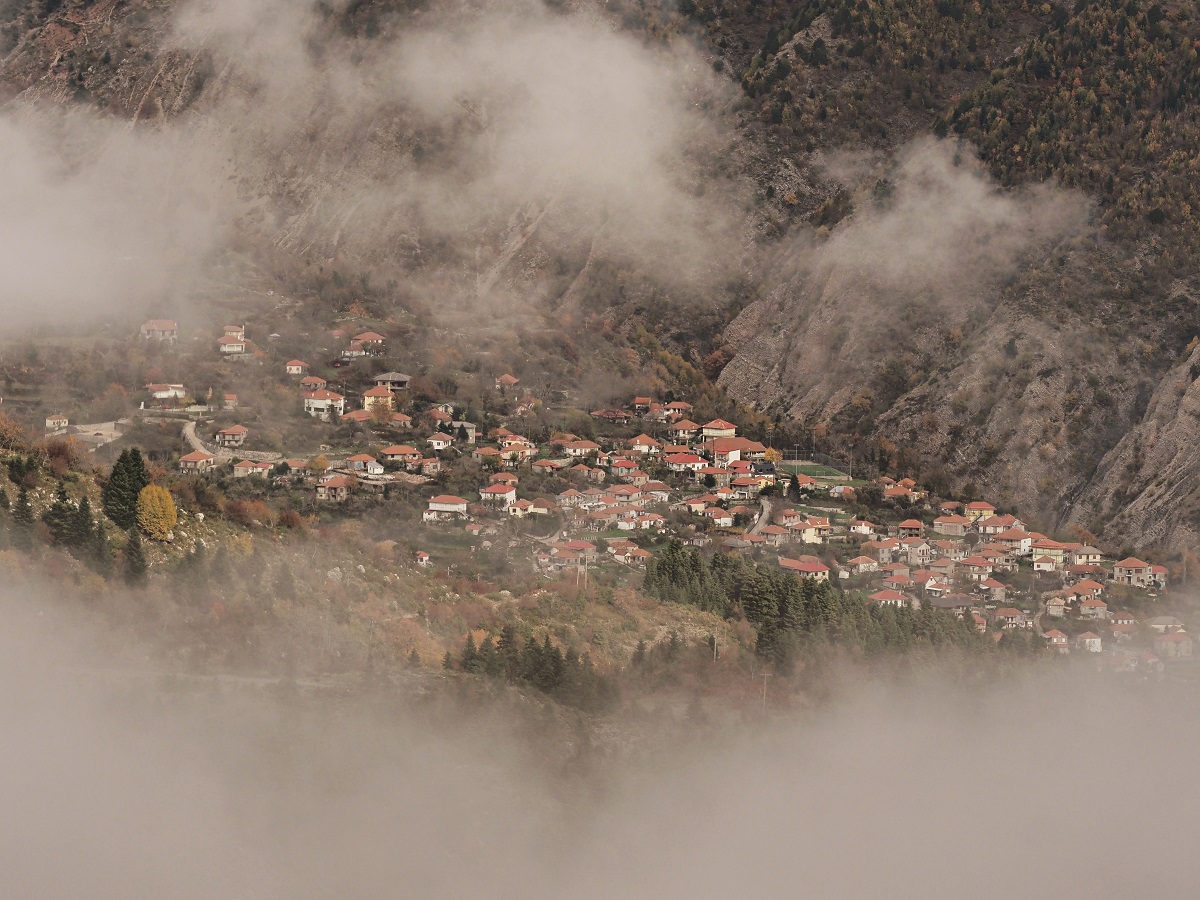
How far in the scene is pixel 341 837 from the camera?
56.0 m

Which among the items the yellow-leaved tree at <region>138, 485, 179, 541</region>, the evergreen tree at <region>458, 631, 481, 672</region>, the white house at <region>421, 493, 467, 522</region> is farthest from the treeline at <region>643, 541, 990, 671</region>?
the yellow-leaved tree at <region>138, 485, 179, 541</region>

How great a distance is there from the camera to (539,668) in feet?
205

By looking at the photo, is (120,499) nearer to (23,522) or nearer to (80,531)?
(80,531)

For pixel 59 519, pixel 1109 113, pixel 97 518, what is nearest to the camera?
pixel 59 519

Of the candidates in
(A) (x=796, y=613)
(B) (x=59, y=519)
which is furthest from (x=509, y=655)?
(B) (x=59, y=519)

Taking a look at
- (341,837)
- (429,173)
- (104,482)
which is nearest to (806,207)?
(429,173)

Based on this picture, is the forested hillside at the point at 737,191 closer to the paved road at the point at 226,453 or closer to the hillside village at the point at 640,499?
the hillside village at the point at 640,499

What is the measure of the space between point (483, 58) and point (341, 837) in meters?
63.5

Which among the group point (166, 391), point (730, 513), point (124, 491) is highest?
point (730, 513)

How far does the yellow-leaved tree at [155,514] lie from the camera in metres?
61.7

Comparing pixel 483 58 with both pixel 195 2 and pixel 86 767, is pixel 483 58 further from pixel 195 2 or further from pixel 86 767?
pixel 86 767

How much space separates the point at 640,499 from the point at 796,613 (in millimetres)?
13563

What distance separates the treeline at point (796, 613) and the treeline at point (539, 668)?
265 inches

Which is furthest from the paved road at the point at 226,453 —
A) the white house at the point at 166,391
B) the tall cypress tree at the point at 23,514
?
the tall cypress tree at the point at 23,514
